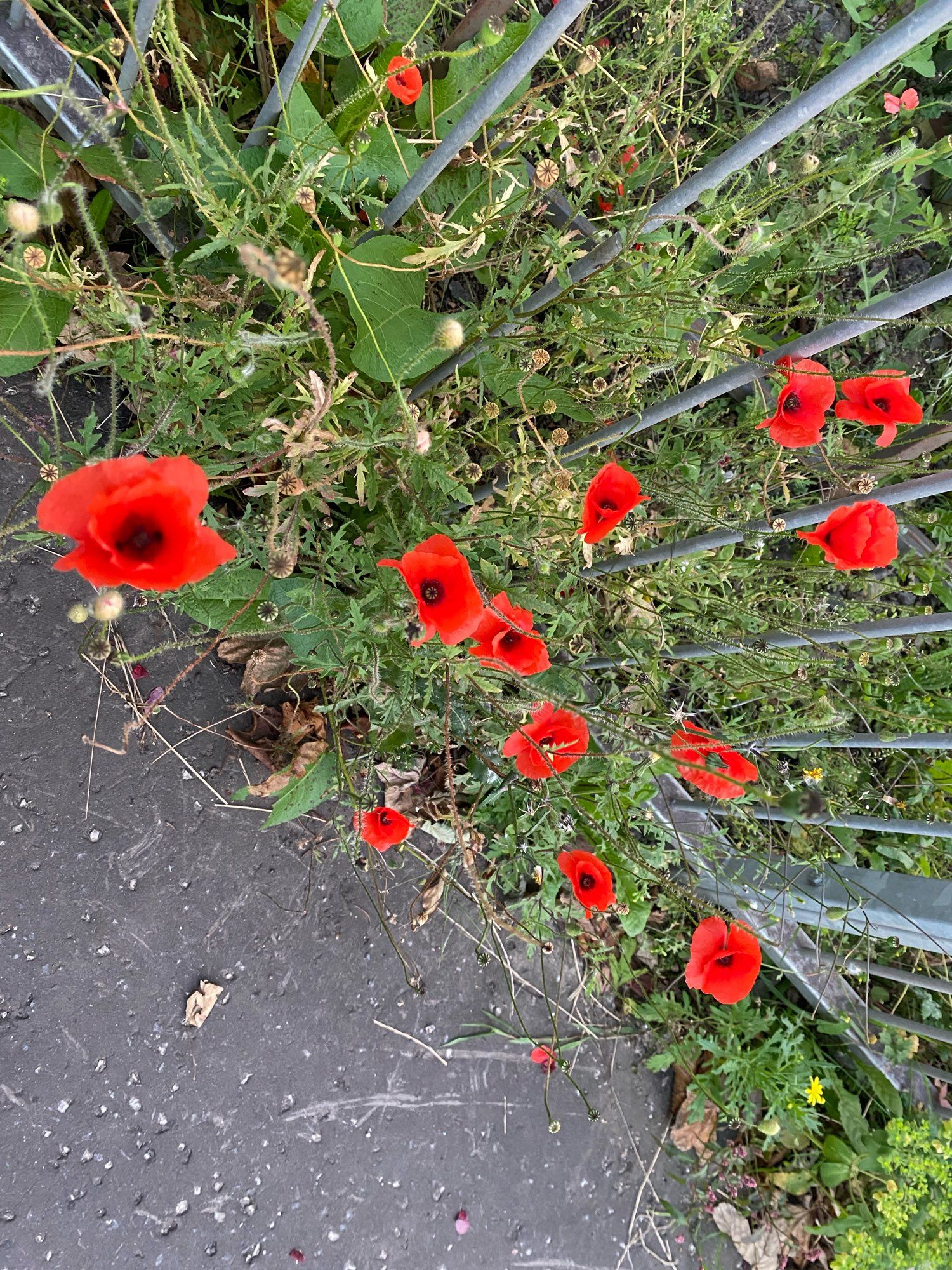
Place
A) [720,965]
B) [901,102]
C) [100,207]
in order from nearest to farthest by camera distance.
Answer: [100,207] < [720,965] < [901,102]

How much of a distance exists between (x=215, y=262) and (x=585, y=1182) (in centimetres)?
265

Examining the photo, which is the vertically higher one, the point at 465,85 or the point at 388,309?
the point at 465,85

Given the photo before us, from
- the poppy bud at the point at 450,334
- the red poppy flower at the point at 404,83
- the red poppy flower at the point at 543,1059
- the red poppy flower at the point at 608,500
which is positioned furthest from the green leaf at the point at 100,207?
the red poppy flower at the point at 543,1059

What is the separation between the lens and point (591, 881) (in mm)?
1695

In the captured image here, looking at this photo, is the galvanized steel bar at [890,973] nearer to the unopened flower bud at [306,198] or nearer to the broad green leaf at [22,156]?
the unopened flower bud at [306,198]

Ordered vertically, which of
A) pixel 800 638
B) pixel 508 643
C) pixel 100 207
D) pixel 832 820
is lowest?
pixel 832 820

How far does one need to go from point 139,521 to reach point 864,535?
1205mm

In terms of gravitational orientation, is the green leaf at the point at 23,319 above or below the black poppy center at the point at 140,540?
above

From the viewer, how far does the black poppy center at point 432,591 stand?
1268 mm

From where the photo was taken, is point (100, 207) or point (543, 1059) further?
point (543, 1059)

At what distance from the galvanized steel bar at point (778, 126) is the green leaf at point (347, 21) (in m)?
0.61

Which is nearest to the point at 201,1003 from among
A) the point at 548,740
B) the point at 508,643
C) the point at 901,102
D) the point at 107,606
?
the point at 548,740

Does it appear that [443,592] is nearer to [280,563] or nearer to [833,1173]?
[280,563]

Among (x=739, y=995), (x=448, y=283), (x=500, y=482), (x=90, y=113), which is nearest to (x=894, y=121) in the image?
(x=448, y=283)
